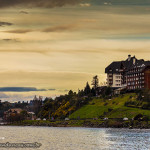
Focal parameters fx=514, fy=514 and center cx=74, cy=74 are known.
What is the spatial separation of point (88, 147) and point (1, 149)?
826 inches

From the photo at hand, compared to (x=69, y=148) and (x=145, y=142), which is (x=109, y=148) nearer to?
(x=69, y=148)

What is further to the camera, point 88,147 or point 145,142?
point 145,142

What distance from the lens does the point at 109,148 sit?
379ft

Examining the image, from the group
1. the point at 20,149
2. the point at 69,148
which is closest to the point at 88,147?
the point at 69,148

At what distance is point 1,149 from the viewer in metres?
108

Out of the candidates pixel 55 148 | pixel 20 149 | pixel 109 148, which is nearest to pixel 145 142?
pixel 109 148

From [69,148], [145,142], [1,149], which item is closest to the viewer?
[1,149]

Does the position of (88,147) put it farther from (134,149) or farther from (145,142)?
(145,142)

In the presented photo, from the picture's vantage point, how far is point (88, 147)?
4641 inches

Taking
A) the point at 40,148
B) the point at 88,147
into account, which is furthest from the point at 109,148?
the point at 40,148

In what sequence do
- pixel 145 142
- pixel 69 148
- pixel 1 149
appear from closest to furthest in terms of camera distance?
pixel 1 149
pixel 69 148
pixel 145 142

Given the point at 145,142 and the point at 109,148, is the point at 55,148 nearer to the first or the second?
the point at 109,148

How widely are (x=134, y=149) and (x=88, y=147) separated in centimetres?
1112

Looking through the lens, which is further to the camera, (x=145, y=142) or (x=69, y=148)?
(x=145, y=142)
